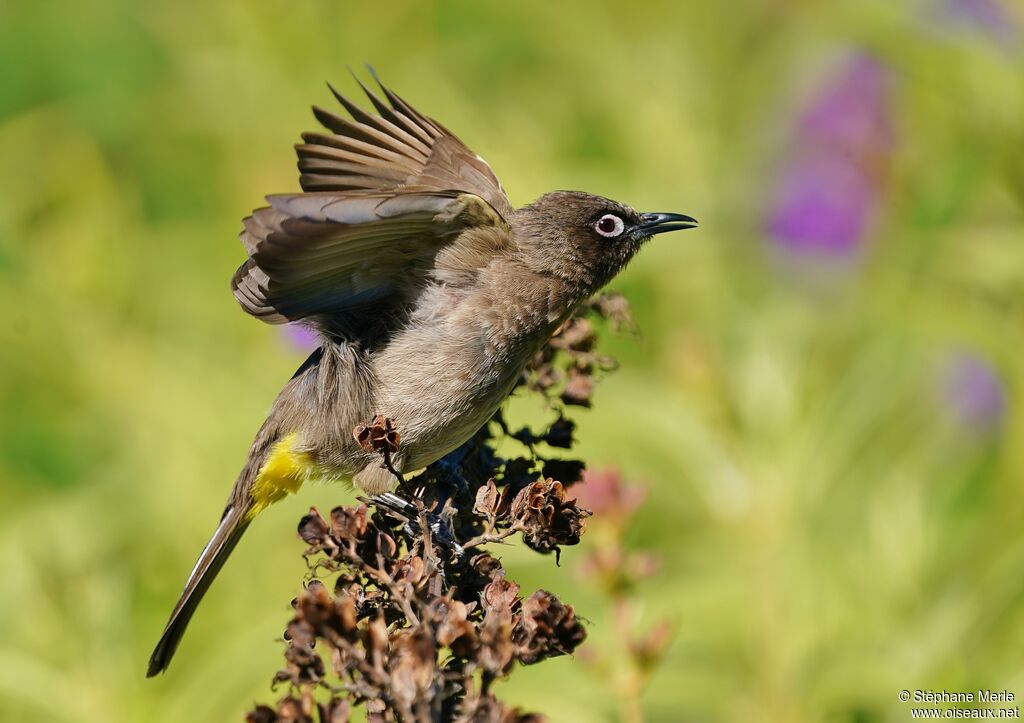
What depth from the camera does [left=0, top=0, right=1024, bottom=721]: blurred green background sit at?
3.44 m

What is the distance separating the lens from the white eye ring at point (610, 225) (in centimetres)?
318

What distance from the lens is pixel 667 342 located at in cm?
475

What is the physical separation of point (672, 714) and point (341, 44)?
Result: 4.51 meters

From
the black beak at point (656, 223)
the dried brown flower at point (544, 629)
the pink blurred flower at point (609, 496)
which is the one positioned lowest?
the dried brown flower at point (544, 629)

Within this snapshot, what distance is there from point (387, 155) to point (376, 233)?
383 mm

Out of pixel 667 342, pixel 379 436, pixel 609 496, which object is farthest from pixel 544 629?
pixel 667 342

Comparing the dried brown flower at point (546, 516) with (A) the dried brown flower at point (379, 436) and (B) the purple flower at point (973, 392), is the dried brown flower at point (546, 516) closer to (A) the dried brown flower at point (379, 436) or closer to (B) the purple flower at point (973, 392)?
(A) the dried brown flower at point (379, 436)

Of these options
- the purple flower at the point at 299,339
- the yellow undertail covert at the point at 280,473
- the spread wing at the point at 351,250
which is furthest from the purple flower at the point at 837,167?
the yellow undertail covert at the point at 280,473

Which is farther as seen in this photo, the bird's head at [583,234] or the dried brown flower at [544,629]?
the bird's head at [583,234]

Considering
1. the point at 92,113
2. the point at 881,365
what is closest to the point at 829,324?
the point at 881,365

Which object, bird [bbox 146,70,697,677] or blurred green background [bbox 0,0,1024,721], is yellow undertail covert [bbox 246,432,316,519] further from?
blurred green background [bbox 0,0,1024,721]

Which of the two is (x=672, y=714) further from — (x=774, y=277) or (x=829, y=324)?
(x=774, y=277)

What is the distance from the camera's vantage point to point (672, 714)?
3531 mm

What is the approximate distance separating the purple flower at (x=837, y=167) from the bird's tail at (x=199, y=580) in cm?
275
